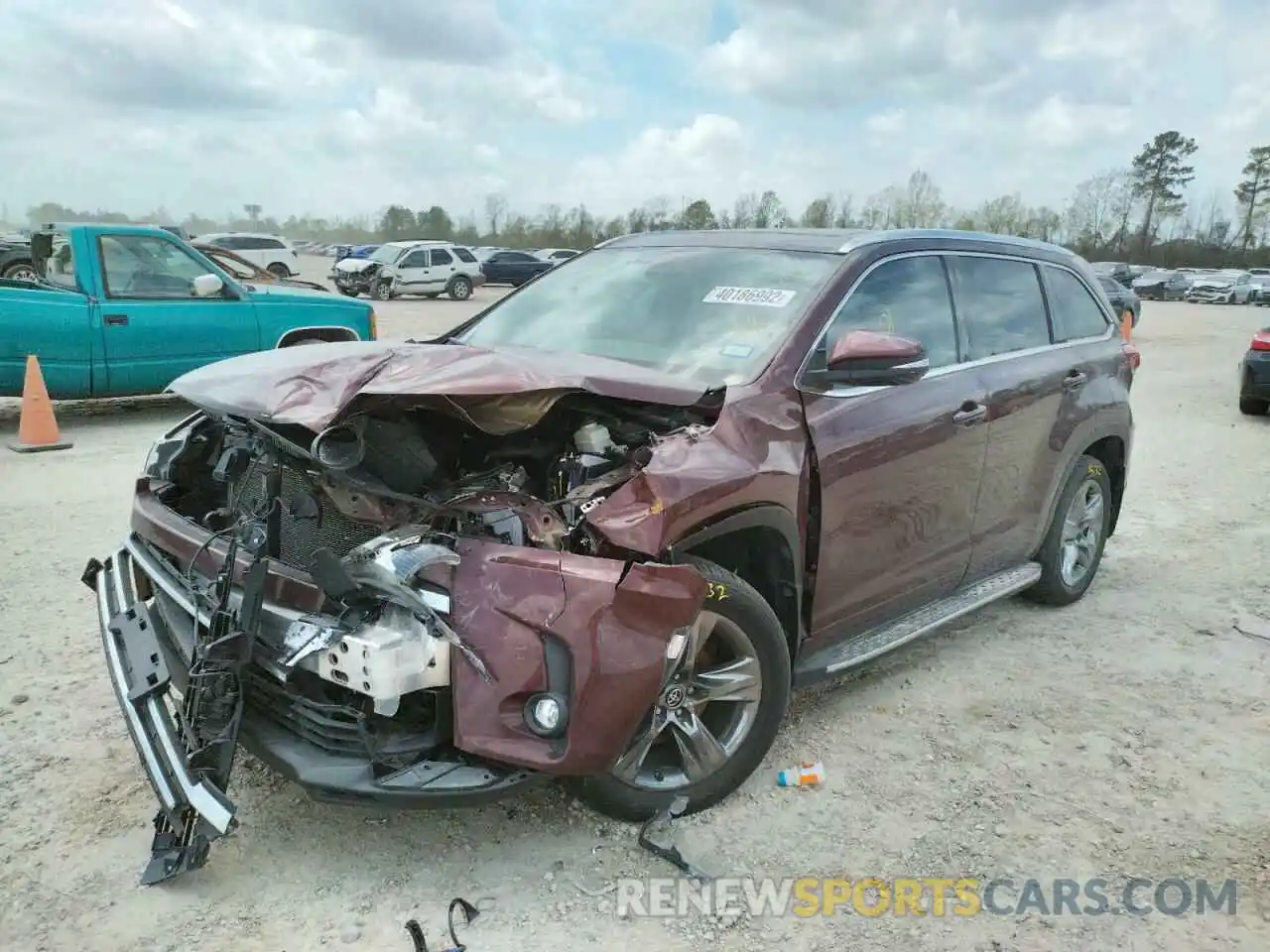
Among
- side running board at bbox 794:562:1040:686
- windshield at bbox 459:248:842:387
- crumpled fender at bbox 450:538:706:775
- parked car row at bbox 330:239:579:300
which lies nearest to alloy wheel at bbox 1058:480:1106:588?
side running board at bbox 794:562:1040:686

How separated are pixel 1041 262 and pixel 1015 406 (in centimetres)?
102

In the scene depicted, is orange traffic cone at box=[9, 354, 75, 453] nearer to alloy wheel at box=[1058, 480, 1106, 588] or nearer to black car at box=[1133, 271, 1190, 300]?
alloy wheel at box=[1058, 480, 1106, 588]

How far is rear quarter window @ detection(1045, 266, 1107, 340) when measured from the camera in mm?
4887

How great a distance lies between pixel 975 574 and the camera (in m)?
4.39

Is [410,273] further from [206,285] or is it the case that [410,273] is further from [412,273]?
[206,285]

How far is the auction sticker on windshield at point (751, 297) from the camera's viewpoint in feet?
12.0

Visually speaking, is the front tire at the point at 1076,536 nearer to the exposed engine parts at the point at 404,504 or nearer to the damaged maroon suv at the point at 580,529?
the damaged maroon suv at the point at 580,529

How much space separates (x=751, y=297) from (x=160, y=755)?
2.52 metres

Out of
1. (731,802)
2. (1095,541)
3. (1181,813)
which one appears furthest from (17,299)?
(1181,813)

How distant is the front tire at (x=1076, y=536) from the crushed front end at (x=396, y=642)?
9.60ft

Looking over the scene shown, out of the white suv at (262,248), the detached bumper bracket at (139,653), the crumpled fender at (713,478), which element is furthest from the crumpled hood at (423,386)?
A: the white suv at (262,248)

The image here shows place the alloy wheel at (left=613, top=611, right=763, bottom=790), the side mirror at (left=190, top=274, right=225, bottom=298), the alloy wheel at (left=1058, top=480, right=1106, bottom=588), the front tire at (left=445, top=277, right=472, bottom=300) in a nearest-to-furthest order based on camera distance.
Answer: the alloy wheel at (left=613, top=611, right=763, bottom=790) → the alloy wheel at (left=1058, top=480, right=1106, bottom=588) → the side mirror at (left=190, top=274, right=225, bottom=298) → the front tire at (left=445, top=277, right=472, bottom=300)

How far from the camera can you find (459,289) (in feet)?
96.1

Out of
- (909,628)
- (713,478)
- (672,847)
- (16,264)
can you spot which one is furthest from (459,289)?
(672,847)
